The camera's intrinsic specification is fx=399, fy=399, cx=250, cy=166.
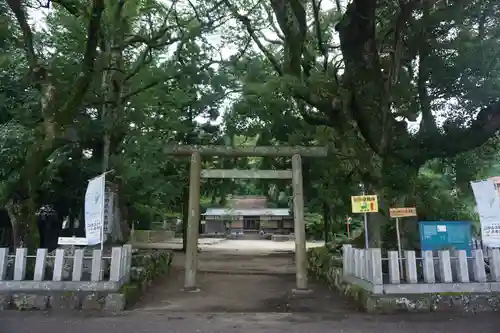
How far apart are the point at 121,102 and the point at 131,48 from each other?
10.6ft

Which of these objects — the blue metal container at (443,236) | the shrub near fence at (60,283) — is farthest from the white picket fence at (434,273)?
the shrub near fence at (60,283)

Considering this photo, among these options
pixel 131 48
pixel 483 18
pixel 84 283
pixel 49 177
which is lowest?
pixel 84 283

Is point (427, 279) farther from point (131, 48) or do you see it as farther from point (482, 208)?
point (131, 48)

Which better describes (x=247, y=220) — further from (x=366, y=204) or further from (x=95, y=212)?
(x=95, y=212)

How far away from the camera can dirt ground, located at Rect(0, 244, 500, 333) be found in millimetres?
6211

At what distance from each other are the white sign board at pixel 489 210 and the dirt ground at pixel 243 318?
133cm

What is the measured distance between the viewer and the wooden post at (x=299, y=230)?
9.88 m

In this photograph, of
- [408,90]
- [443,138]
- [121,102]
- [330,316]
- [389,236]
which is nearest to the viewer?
[330,316]

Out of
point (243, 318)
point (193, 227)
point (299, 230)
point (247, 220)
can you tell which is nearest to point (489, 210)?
point (299, 230)

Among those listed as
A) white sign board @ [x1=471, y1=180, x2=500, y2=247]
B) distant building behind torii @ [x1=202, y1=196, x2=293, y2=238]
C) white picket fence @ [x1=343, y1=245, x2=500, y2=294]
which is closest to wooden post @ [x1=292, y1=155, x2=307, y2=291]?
white picket fence @ [x1=343, y1=245, x2=500, y2=294]

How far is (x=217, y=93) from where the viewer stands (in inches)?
648

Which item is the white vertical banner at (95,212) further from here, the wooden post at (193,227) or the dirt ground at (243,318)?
the wooden post at (193,227)

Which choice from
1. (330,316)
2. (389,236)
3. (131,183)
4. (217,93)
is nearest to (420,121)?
(389,236)

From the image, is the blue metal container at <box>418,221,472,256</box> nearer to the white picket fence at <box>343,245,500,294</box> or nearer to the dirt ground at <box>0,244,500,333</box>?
the white picket fence at <box>343,245,500,294</box>
